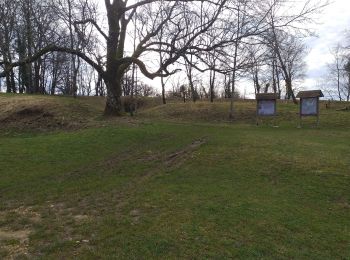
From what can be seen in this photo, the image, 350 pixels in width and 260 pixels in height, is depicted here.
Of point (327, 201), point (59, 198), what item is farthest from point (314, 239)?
point (59, 198)

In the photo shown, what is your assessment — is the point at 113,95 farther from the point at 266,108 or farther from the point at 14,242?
the point at 14,242

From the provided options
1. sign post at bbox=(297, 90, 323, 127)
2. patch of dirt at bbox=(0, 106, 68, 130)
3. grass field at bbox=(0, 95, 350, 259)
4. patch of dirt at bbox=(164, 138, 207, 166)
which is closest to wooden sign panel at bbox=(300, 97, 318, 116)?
sign post at bbox=(297, 90, 323, 127)

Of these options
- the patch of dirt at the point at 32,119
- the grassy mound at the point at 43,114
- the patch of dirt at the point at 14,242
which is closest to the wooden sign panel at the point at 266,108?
the grassy mound at the point at 43,114

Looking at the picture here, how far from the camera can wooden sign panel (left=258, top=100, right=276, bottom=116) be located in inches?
1118

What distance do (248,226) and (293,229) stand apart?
0.89 metres

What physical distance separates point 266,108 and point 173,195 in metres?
19.1

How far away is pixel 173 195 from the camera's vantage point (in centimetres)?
1070

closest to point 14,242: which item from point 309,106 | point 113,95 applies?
point 113,95

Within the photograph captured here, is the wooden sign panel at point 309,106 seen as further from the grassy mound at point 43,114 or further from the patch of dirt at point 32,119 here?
the patch of dirt at point 32,119

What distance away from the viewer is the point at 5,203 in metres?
10.3

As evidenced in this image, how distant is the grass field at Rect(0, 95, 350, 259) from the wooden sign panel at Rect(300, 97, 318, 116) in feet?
16.9

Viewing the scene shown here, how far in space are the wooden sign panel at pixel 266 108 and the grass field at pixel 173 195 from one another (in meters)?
6.71

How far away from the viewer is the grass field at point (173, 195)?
24.4 ft

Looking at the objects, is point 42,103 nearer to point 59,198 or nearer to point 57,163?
point 57,163
